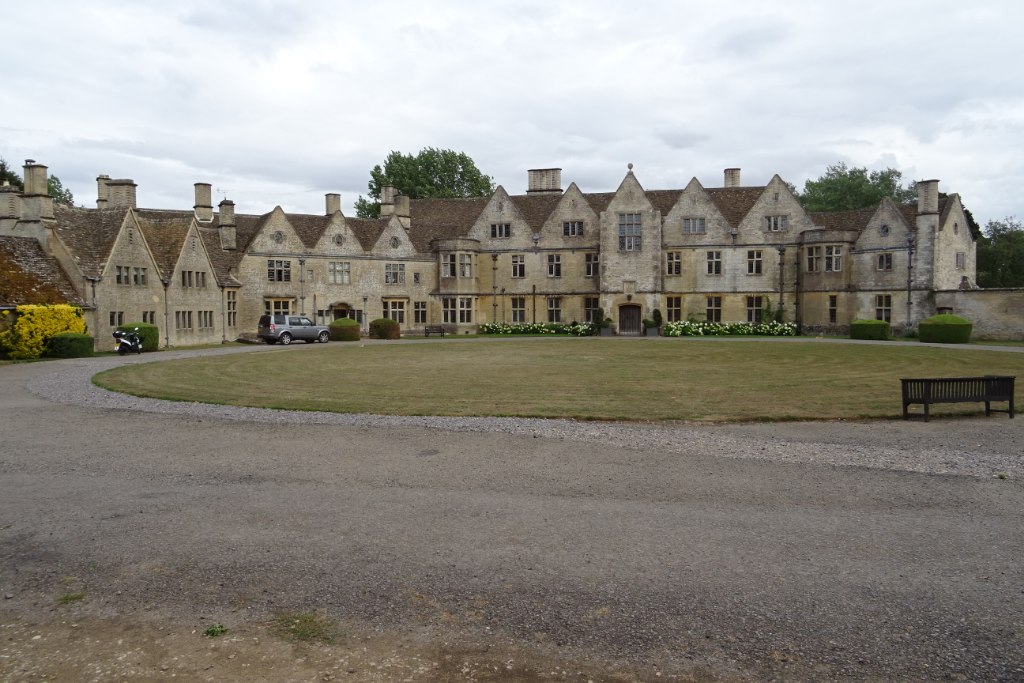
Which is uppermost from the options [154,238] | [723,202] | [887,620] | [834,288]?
[723,202]

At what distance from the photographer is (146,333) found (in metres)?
34.1

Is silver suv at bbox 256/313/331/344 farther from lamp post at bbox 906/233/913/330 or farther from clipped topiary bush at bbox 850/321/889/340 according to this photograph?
lamp post at bbox 906/233/913/330

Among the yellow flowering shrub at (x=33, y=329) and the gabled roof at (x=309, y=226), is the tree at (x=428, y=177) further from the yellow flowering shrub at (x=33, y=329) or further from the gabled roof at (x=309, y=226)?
the yellow flowering shrub at (x=33, y=329)

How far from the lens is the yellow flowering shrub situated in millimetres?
28609

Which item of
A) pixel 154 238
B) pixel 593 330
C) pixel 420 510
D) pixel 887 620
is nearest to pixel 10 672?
pixel 420 510

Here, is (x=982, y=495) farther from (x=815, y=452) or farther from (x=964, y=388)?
(x=964, y=388)

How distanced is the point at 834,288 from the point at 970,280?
9259mm

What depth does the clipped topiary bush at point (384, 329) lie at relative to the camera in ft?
153

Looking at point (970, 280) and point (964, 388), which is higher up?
point (970, 280)

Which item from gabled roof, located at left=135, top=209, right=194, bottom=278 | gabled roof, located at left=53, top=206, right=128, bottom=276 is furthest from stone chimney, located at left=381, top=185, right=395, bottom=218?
gabled roof, located at left=53, top=206, right=128, bottom=276

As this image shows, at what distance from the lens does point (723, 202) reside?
53.2 meters

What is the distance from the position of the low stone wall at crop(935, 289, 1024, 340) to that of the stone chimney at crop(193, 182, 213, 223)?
1895 inches

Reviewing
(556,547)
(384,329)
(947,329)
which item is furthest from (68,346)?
(947,329)

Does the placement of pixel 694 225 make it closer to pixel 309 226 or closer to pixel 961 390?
pixel 309 226
